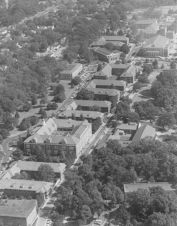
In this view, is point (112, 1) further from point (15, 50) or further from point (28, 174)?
point (28, 174)

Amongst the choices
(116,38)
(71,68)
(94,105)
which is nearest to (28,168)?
(94,105)

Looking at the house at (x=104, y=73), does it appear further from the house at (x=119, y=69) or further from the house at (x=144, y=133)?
the house at (x=144, y=133)

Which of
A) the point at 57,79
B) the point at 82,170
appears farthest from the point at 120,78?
the point at 82,170

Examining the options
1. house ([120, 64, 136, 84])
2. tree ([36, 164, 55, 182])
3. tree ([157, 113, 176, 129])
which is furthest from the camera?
house ([120, 64, 136, 84])

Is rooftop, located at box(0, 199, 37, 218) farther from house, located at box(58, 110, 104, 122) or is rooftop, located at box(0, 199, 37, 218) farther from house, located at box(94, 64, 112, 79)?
house, located at box(94, 64, 112, 79)

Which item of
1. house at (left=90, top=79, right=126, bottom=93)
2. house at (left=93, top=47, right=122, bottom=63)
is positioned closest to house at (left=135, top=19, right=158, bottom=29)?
house at (left=93, top=47, right=122, bottom=63)

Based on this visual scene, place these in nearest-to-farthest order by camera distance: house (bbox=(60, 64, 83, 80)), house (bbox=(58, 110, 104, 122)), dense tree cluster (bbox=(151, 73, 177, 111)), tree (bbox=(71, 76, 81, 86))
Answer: house (bbox=(58, 110, 104, 122)), dense tree cluster (bbox=(151, 73, 177, 111)), tree (bbox=(71, 76, 81, 86)), house (bbox=(60, 64, 83, 80))
